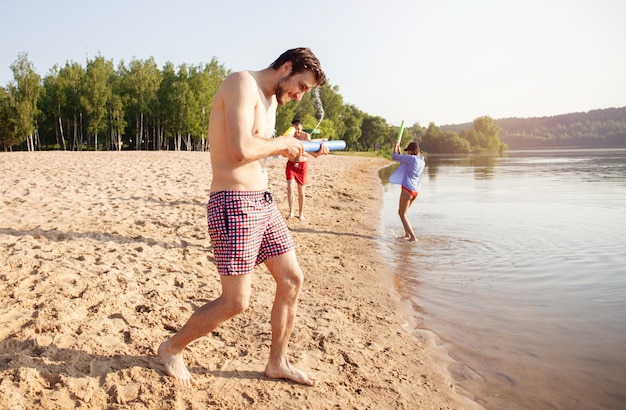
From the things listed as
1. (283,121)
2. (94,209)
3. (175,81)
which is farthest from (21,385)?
(283,121)

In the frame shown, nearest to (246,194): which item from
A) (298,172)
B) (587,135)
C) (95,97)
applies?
(298,172)

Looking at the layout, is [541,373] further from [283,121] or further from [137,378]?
[283,121]

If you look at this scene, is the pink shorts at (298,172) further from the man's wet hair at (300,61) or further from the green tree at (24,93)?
the green tree at (24,93)

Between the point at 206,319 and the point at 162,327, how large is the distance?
1.17 meters

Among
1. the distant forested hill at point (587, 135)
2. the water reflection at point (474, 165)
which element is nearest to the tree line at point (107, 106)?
the water reflection at point (474, 165)

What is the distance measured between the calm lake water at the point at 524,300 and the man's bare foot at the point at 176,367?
2.02m

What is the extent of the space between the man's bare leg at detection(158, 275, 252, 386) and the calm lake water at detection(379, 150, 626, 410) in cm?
192

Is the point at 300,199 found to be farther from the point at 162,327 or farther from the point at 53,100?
the point at 53,100

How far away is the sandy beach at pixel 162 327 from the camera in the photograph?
117 inches

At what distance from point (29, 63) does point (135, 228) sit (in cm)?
4243

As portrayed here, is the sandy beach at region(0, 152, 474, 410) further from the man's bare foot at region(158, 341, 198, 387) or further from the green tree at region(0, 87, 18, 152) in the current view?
the green tree at region(0, 87, 18, 152)

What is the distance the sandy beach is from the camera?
2.97 meters

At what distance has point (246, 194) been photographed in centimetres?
280

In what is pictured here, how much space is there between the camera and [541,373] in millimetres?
3807
